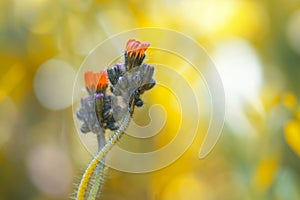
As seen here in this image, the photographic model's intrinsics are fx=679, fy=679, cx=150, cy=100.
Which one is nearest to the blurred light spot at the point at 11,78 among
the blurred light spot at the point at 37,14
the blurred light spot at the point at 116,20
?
the blurred light spot at the point at 37,14

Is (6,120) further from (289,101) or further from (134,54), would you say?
(134,54)

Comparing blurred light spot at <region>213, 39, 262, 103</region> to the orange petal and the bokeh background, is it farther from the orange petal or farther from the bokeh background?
the orange petal

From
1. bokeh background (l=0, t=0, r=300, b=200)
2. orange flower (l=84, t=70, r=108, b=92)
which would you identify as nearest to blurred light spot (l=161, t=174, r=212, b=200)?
bokeh background (l=0, t=0, r=300, b=200)

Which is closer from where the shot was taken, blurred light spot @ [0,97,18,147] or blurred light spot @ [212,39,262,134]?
blurred light spot @ [212,39,262,134]

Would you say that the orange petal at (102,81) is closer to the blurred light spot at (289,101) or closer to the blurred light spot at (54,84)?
the blurred light spot at (289,101)

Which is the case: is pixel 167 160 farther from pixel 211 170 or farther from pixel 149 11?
pixel 149 11

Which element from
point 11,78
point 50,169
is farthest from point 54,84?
point 50,169
